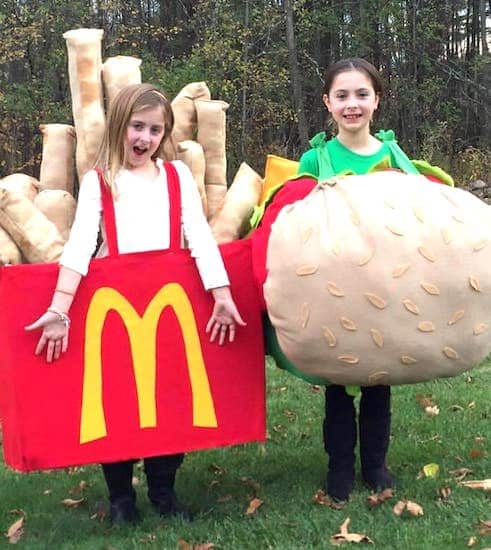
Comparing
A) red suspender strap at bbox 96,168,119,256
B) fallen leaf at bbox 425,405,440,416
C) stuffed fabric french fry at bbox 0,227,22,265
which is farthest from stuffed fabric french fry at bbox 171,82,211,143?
fallen leaf at bbox 425,405,440,416

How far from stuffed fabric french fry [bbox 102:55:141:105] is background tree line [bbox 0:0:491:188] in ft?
35.5

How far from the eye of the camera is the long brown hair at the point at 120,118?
3227 mm

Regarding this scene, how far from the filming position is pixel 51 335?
308cm

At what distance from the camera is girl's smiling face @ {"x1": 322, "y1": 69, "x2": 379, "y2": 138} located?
3.38m

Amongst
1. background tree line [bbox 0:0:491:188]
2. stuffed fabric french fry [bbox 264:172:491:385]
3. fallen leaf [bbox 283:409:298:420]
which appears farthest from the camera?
background tree line [bbox 0:0:491:188]

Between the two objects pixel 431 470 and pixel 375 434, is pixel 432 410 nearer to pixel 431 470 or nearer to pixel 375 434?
pixel 431 470

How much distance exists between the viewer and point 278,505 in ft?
12.3

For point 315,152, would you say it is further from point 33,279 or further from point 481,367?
point 481,367

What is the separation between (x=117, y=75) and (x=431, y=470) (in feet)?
7.75

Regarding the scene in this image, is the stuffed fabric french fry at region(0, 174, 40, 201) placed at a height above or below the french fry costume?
above

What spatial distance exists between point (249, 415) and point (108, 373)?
59 centimetres

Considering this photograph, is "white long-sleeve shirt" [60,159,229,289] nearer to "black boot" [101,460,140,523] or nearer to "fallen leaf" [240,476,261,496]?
"black boot" [101,460,140,523]

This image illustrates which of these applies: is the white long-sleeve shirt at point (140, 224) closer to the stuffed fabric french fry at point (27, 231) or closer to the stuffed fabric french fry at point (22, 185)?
the stuffed fabric french fry at point (27, 231)

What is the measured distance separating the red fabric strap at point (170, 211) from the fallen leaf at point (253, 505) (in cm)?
124
